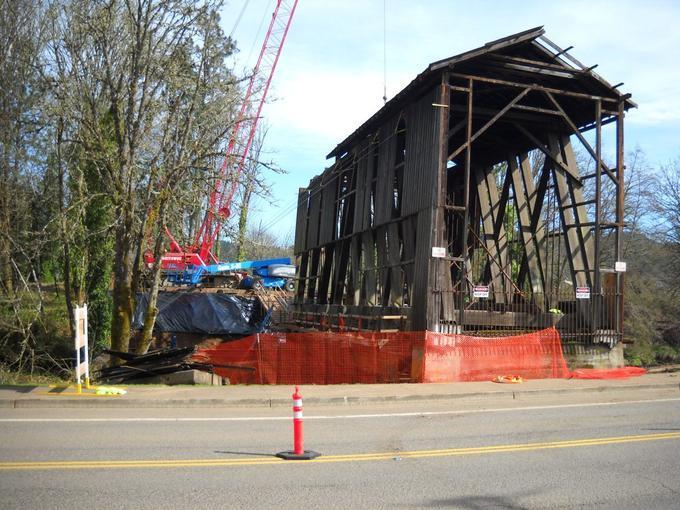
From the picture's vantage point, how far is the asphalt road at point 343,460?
6227mm

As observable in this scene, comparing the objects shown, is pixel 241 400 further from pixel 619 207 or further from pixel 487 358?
pixel 619 207

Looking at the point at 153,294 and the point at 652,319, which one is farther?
the point at 652,319

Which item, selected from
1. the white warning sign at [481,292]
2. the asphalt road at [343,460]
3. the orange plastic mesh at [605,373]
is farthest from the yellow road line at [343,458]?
the orange plastic mesh at [605,373]

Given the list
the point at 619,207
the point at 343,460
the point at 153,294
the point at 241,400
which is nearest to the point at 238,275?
the point at 153,294

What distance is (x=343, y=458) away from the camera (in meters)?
7.96

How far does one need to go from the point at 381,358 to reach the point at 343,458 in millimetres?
9162

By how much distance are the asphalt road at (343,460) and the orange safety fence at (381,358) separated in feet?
14.4

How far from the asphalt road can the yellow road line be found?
0.08ft

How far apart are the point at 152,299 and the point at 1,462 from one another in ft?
35.7

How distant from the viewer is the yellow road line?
7297 millimetres

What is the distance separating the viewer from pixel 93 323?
1040 inches

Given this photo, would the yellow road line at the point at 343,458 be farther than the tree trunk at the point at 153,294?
No

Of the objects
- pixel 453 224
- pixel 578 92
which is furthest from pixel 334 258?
pixel 578 92

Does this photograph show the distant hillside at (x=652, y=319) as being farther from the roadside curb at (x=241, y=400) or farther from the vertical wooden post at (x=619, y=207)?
the roadside curb at (x=241, y=400)
